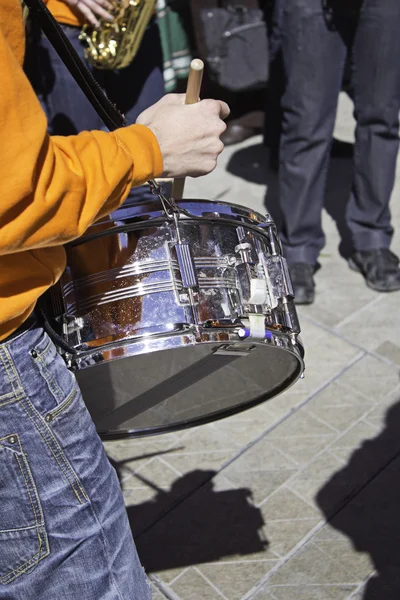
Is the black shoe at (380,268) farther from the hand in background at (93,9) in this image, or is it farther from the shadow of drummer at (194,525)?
the hand in background at (93,9)

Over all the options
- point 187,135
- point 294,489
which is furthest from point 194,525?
point 187,135

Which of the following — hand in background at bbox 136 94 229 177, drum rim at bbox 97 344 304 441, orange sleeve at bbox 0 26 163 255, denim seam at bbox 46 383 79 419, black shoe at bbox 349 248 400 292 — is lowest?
black shoe at bbox 349 248 400 292

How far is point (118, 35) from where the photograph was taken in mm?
3174

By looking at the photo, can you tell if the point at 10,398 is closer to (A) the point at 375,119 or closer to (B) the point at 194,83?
(B) the point at 194,83

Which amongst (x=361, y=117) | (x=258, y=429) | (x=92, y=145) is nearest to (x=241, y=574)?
(x=258, y=429)

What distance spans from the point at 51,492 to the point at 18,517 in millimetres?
78

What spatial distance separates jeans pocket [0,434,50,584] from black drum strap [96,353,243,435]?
490mm

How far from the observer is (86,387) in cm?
186

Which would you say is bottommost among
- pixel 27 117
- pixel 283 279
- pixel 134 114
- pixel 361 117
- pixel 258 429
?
pixel 258 429

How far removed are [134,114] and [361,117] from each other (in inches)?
39.3

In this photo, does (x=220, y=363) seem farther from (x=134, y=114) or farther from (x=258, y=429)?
(x=134, y=114)

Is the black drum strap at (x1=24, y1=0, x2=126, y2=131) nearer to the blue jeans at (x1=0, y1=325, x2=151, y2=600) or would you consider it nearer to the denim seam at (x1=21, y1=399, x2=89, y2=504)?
the blue jeans at (x1=0, y1=325, x2=151, y2=600)

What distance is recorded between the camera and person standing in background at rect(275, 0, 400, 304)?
11.0 ft

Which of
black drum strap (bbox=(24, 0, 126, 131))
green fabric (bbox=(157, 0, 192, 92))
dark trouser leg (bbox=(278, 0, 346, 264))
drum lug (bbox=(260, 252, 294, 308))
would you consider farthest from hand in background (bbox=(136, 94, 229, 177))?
green fabric (bbox=(157, 0, 192, 92))
